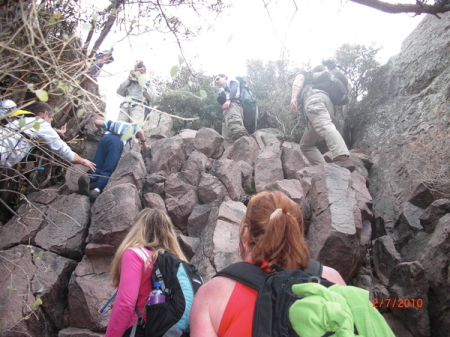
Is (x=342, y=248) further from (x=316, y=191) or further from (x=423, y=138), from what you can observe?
(x=423, y=138)

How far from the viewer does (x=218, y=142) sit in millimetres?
8477

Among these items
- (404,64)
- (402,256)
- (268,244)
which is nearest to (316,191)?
(402,256)

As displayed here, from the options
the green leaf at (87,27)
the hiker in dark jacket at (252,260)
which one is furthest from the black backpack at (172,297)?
the green leaf at (87,27)

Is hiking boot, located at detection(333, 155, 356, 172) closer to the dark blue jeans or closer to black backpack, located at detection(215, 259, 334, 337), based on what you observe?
the dark blue jeans

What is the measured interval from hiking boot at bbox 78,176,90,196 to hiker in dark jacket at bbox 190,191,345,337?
4.66m

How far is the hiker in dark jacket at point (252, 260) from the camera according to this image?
71.6 inches

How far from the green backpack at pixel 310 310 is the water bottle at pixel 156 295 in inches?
44.2

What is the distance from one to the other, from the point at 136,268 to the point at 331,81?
223 inches

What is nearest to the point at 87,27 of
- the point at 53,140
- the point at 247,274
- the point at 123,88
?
the point at 247,274

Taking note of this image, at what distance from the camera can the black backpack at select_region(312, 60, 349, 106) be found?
7250 millimetres

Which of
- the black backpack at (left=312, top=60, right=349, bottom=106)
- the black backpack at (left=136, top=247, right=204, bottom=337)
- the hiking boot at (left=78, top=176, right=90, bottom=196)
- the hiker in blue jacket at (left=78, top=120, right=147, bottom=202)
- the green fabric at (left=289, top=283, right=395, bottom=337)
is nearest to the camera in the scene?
the green fabric at (left=289, top=283, right=395, bottom=337)

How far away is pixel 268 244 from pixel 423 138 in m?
5.25

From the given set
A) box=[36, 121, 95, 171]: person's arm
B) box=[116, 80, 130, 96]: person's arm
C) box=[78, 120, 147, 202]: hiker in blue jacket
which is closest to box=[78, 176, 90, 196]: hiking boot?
box=[78, 120, 147, 202]: hiker in blue jacket
